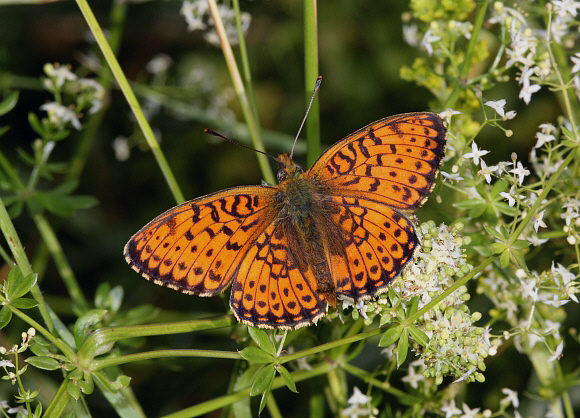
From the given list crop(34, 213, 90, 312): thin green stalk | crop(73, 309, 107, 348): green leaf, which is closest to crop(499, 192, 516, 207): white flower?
crop(73, 309, 107, 348): green leaf

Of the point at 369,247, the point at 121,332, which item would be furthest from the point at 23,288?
the point at 369,247

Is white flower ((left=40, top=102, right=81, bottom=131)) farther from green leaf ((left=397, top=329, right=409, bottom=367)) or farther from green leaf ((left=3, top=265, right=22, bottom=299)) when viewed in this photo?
green leaf ((left=397, top=329, right=409, bottom=367))

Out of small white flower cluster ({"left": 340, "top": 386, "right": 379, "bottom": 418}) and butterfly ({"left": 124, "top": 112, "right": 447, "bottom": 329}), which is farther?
→ small white flower cluster ({"left": 340, "top": 386, "right": 379, "bottom": 418})

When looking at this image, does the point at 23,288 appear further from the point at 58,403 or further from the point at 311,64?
the point at 311,64

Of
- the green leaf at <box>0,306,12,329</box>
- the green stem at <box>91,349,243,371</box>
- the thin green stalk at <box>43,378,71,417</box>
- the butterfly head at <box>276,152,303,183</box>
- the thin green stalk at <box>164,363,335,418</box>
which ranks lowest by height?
the thin green stalk at <box>164,363,335,418</box>

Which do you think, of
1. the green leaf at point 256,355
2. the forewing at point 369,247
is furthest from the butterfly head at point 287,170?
the green leaf at point 256,355

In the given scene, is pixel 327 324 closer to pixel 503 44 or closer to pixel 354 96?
pixel 503 44

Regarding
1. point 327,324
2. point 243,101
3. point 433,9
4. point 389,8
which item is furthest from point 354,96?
point 327,324
